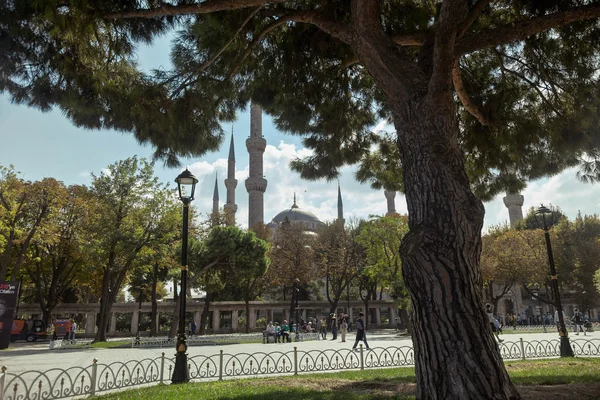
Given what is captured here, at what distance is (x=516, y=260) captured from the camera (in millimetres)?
33688

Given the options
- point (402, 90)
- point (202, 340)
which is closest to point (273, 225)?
point (202, 340)

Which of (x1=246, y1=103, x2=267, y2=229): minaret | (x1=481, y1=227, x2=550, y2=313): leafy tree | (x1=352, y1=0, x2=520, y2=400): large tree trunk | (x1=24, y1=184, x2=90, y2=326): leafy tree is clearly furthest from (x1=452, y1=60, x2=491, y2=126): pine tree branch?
(x1=246, y1=103, x2=267, y2=229): minaret

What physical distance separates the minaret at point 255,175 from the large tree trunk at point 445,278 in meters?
45.3

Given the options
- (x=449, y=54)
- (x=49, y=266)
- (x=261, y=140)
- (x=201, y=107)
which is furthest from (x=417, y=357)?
(x=261, y=140)

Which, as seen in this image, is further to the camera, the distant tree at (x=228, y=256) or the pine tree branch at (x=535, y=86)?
the distant tree at (x=228, y=256)

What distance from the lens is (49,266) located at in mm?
28516

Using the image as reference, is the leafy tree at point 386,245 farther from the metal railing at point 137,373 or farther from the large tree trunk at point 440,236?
the large tree trunk at point 440,236

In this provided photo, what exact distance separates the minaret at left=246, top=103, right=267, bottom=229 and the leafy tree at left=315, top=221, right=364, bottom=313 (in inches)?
481

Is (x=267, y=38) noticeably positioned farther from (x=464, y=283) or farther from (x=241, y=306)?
(x=241, y=306)

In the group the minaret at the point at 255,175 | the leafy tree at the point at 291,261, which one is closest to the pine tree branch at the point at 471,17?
the leafy tree at the point at 291,261

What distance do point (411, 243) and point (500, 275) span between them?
114ft

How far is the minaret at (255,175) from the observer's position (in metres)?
49.1

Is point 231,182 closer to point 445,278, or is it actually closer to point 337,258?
point 337,258

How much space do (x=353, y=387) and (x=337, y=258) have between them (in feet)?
90.8
